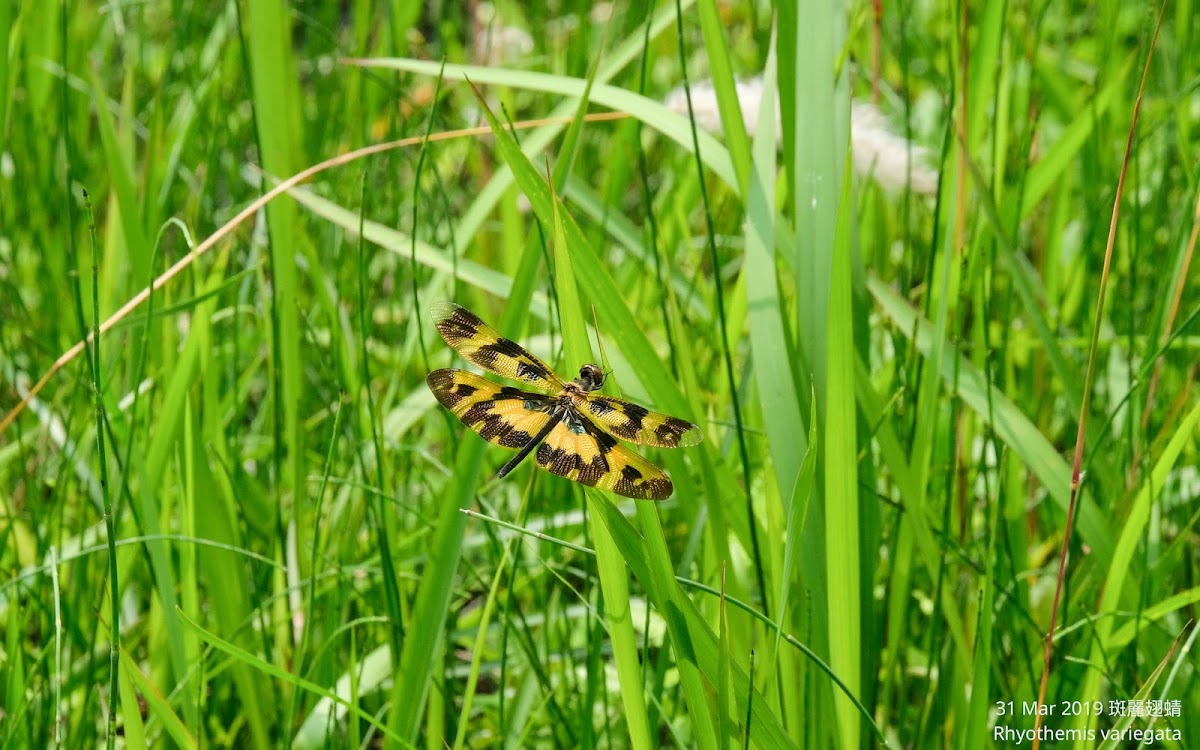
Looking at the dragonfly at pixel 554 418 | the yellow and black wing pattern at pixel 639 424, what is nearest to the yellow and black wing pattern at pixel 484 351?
Answer: the dragonfly at pixel 554 418

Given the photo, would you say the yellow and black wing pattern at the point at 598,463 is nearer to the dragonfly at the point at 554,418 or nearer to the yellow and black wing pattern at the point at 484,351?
the dragonfly at the point at 554,418

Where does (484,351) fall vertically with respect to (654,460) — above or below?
above

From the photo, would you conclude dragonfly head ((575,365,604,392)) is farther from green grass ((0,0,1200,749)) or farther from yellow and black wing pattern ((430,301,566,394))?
yellow and black wing pattern ((430,301,566,394))

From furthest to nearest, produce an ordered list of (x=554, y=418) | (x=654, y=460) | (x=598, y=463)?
(x=654, y=460)
(x=554, y=418)
(x=598, y=463)

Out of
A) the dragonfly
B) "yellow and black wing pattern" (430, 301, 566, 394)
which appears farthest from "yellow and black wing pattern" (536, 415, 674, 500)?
"yellow and black wing pattern" (430, 301, 566, 394)

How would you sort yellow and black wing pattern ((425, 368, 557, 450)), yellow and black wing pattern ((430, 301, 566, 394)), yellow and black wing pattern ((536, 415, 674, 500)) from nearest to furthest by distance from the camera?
1. yellow and black wing pattern ((536, 415, 674, 500))
2. yellow and black wing pattern ((425, 368, 557, 450))
3. yellow and black wing pattern ((430, 301, 566, 394))

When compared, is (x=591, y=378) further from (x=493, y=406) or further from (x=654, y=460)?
(x=654, y=460)

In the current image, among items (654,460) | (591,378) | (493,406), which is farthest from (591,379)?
(654,460)

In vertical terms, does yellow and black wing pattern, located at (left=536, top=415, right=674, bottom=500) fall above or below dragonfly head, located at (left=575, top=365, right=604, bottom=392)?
below
